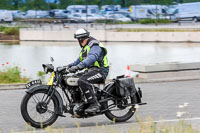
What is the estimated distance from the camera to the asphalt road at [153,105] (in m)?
10.3

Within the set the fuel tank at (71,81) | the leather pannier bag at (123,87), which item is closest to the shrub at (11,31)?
the leather pannier bag at (123,87)

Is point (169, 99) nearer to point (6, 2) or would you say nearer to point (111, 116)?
point (111, 116)

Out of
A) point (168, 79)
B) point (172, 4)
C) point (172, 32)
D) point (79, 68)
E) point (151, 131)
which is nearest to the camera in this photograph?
point (151, 131)

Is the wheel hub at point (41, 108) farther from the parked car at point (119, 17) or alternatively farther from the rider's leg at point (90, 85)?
the parked car at point (119, 17)

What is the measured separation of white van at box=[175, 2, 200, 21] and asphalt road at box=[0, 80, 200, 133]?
2014 inches

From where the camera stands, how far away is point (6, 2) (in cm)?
7962

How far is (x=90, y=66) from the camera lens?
9.66 m

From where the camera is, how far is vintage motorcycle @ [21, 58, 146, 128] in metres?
9.26

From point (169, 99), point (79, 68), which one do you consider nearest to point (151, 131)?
point (79, 68)

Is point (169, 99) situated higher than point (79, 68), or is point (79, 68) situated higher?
Result: point (79, 68)

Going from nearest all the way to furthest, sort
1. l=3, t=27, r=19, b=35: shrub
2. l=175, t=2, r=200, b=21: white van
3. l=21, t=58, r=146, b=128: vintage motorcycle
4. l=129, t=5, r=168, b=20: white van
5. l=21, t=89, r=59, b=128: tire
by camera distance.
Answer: l=21, t=89, r=59, b=128: tire → l=21, t=58, r=146, b=128: vintage motorcycle → l=3, t=27, r=19, b=35: shrub → l=175, t=2, r=200, b=21: white van → l=129, t=5, r=168, b=20: white van

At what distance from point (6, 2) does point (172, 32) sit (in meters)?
33.6

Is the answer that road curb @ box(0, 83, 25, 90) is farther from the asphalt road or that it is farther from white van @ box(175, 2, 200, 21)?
white van @ box(175, 2, 200, 21)

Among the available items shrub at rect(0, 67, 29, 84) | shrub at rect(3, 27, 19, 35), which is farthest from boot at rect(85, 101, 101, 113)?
shrub at rect(3, 27, 19, 35)
